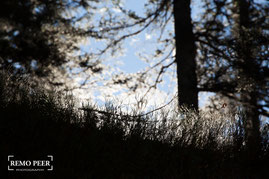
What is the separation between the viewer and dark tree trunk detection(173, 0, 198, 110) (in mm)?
7012

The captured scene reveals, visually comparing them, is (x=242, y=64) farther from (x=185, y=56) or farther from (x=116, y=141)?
(x=116, y=141)

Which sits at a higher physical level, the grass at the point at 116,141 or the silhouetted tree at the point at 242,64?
the silhouetted tree at the point at 242,64

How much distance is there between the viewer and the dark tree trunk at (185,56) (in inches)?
276

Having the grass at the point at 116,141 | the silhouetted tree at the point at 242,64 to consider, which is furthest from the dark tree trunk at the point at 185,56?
the grass at the point at 116,141

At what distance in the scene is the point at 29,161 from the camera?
3027 millimetres

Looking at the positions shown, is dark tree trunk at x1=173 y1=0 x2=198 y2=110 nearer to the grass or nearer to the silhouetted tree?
the silhouetted tree

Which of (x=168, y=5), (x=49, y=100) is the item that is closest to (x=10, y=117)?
(x=49, y=100)

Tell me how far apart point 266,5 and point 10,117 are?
29.0 feet

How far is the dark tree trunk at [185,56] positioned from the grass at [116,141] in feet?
7.39

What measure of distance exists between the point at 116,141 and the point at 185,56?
4212mm

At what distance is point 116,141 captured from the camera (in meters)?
3.82

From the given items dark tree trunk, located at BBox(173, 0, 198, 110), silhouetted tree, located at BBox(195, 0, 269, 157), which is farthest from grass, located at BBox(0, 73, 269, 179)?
dark tree trunk, located at BBox(173, 0, 198, 110)

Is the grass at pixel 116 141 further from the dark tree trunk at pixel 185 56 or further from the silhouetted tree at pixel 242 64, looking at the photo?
the dark tree trunk at pixel 185 56

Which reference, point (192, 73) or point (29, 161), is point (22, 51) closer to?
point (192, 73)
